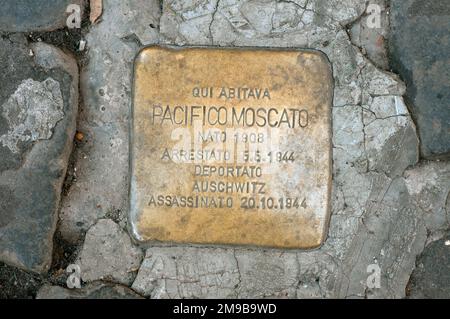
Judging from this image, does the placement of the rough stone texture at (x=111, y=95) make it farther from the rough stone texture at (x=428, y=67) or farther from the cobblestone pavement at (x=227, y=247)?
the rough stone texture at (x=428, y=67)

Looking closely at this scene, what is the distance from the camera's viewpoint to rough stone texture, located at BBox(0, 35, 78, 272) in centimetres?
198

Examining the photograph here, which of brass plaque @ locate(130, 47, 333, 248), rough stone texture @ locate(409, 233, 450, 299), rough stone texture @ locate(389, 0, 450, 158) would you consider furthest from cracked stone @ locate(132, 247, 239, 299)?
rough stone texture @ locate(389, 0, 450, 158)

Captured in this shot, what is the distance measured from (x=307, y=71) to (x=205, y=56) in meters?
0.44

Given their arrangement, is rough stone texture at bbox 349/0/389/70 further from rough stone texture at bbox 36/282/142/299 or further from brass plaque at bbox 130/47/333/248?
rough stone texture at bbox 36/282/142/299

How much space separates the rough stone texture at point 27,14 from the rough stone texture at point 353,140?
473mm

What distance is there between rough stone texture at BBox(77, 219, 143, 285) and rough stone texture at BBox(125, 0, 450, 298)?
2.19ft

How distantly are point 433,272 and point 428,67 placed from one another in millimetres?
879

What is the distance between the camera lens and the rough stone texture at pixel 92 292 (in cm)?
205

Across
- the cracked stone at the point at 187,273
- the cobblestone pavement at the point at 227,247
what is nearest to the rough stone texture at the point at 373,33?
the cobblestone pavement at the point at 227,247

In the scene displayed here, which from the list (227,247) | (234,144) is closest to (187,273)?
(227,247)
